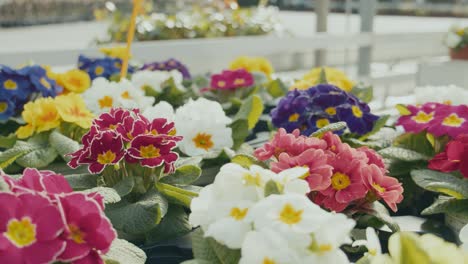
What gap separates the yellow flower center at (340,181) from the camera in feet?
3.11

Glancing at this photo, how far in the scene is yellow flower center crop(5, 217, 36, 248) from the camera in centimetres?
63

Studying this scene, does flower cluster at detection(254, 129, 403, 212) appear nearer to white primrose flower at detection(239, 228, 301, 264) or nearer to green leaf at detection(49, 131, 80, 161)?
white primrose flower at detection(239, 228, 301, 264)

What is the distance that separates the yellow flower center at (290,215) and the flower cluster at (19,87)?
1.21 metres

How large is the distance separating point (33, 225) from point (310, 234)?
0.88ft

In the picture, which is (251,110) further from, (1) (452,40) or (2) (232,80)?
(1) (452,40)

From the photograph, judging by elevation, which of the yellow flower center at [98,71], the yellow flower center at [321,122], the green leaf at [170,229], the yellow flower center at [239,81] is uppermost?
the yellow flower center at [321,122]

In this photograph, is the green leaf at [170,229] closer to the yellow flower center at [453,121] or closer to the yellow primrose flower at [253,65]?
the yellow flower center at [453,121]

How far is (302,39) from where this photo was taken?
11.7ft

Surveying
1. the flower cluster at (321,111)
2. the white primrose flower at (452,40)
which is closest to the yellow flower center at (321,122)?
the flower cluster at (321,111)

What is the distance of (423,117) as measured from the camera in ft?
4.41

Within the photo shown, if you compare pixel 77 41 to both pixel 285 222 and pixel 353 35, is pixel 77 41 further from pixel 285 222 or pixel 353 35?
pixel 285 222

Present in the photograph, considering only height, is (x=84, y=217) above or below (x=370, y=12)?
above

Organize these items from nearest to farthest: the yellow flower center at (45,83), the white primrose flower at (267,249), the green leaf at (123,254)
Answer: the white primrose flower at (267,249)
the green leaf at (123,254)
the yellow flower center at (45,83)

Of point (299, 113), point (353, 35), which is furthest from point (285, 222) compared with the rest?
point (353, 35)
